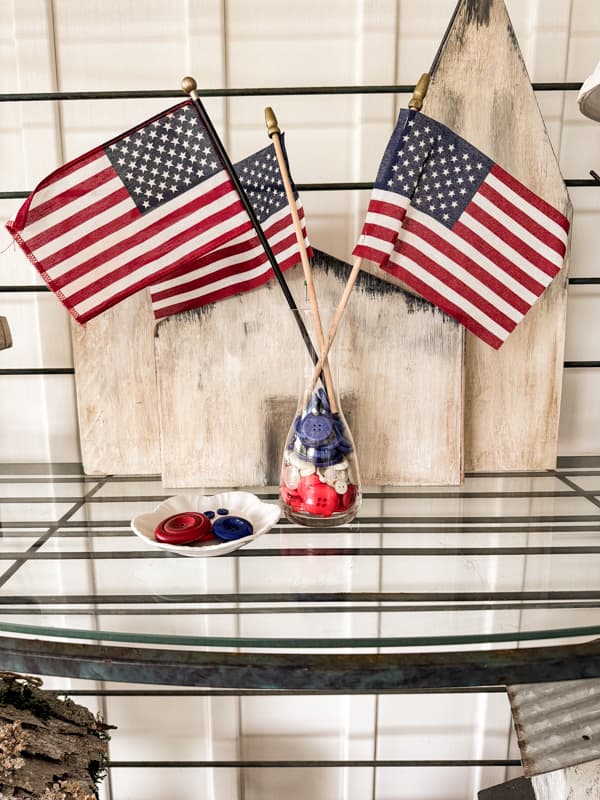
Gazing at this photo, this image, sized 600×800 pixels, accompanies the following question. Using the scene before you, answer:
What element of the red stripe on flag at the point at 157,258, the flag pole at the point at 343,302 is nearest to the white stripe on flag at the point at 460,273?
the flag pole at the point at 343,302

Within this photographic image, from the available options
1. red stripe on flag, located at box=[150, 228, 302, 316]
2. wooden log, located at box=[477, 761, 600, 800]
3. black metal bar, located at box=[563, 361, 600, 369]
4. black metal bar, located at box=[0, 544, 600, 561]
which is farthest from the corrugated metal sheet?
red stripe on flag, located at box=[150, 228, 302, 316]

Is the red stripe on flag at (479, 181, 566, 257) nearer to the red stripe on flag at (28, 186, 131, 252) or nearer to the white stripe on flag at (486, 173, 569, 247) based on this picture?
the white stripe on flag at (486, 173, 569, 247)

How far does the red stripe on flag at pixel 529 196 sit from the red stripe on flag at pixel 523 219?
16 millimetres

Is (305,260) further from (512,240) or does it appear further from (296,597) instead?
(296,597)

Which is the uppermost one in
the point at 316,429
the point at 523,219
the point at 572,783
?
the point at 523,219

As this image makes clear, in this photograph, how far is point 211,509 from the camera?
775mm

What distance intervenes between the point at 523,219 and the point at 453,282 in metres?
0.12

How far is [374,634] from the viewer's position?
0.52 metres

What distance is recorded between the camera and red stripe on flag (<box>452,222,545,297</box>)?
793 mm

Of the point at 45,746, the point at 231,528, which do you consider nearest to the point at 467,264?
the point at 231,528

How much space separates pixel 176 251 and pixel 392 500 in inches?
16.2

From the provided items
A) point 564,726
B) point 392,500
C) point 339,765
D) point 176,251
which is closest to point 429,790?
point 339,765

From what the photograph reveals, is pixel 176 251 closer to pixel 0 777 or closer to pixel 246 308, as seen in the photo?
pixel 246 308

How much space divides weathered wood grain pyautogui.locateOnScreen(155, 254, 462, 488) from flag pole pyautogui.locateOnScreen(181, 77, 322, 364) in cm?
5
